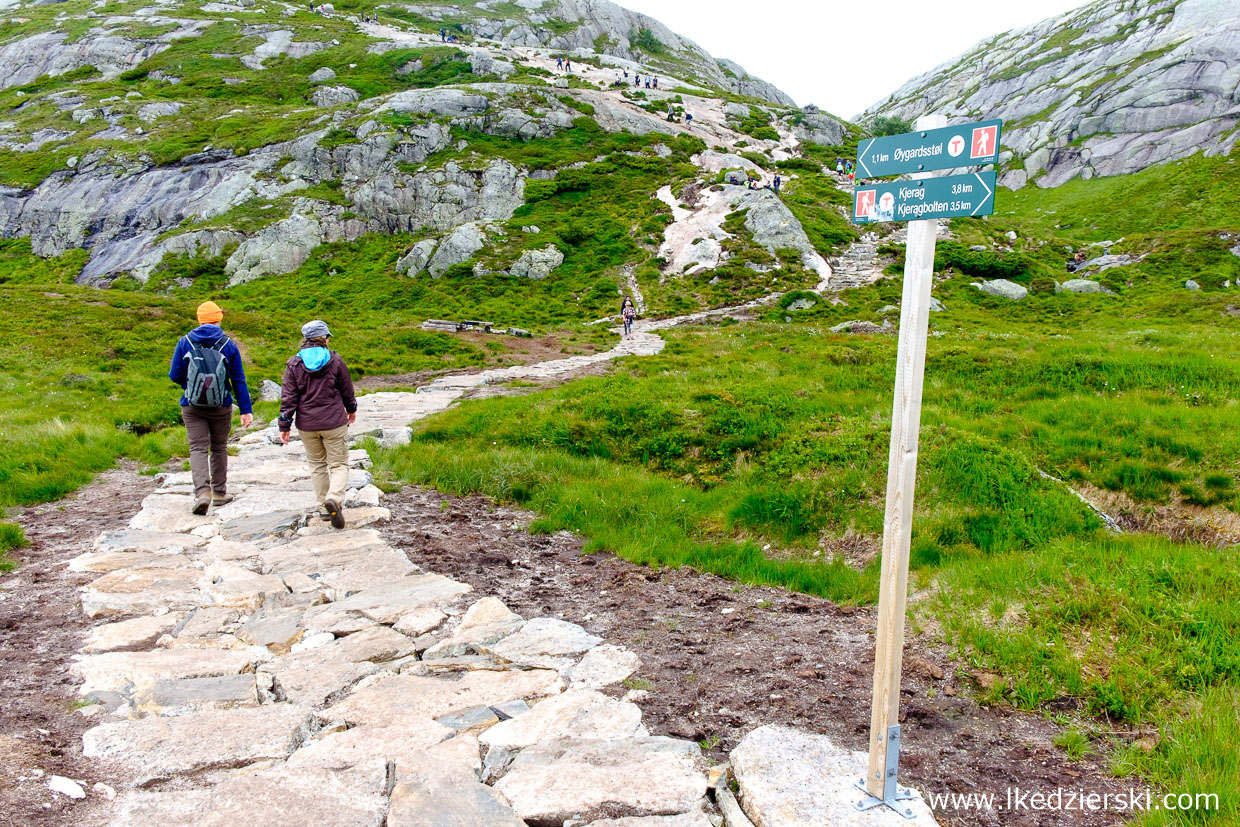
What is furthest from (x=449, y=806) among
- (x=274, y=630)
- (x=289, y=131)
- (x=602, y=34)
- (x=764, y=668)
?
(x=602, y=34)

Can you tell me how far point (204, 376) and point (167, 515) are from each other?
189 centimetres

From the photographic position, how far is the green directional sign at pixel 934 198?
10.6 ft

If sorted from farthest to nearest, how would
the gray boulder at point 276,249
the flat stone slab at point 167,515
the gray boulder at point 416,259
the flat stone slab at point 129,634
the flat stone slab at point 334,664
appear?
the gray boulder at point 276,249, the gray boulder at point 416,259, the flat stone slab at point 167,515, the flat stone slab at point 129,634, the flat stone slab at point 334,664

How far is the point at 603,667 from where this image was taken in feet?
16.8

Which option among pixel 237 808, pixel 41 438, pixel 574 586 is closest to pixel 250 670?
pixel 237 808

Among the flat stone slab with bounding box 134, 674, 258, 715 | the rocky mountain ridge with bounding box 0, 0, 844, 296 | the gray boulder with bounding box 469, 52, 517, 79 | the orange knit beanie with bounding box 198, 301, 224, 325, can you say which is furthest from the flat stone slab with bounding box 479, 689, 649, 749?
the gray boulder with bounding box 469, 52, 517, 79

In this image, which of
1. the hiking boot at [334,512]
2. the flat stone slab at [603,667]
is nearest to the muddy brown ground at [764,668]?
the flat stone slab at [603,667]

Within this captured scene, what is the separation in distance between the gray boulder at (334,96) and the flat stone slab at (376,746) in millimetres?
78060

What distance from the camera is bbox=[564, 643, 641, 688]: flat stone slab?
491cm

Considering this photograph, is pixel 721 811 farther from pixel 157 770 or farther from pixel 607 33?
pixel 607 33

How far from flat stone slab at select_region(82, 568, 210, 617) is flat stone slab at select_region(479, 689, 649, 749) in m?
3.75

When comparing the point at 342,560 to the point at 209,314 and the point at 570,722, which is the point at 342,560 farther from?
the point at 570,722

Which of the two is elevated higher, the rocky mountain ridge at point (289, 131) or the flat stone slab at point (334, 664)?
the rocky mountain ridge at point (289, 131)

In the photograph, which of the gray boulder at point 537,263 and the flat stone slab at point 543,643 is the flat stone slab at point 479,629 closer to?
the flat stone slab at point 543,643
